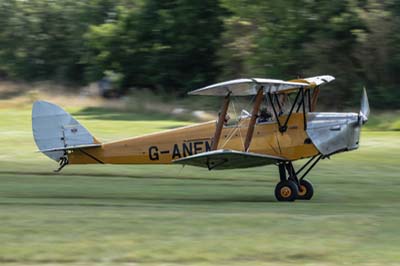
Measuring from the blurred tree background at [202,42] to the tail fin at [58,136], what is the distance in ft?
105

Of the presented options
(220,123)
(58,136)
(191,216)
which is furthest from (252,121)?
(58,136)

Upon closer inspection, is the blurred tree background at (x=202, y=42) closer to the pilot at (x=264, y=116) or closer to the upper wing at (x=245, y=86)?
the pilot at (x=264, y=116)

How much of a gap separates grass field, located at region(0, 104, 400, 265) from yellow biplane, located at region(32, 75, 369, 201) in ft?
2.80

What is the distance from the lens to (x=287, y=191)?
19094mm

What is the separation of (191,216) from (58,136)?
18.6 ft

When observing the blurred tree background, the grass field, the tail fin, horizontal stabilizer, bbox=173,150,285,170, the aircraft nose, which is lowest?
the grass field

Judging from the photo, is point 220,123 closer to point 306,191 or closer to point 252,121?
point 252,121

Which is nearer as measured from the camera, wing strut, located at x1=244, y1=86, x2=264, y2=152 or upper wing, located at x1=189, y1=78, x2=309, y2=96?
upper wing, located at x1=189, y1=78, x2=309, y2=96

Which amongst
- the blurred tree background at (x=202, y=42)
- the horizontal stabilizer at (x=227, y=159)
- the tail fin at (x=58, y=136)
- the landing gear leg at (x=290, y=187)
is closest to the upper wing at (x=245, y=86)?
the horizontal stabilizer at (x=227, y=159)

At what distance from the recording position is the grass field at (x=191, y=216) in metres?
12.2

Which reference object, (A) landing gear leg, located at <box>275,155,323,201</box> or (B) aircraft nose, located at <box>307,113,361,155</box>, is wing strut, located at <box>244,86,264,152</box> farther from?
(B) aircraft nose, located at <box>307,113,361,155</box>

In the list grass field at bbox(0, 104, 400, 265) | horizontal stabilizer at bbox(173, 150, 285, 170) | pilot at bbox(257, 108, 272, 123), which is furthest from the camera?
pilot at bbox(257, 108, 272, 123)

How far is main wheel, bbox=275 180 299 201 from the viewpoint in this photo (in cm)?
1906

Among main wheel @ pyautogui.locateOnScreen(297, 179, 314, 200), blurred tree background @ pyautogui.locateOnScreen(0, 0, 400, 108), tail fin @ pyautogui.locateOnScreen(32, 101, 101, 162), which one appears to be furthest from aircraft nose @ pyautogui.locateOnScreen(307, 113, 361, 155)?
blurred tree background @ pyautogui.locateOnScreen(0, 0, 400, 108)
